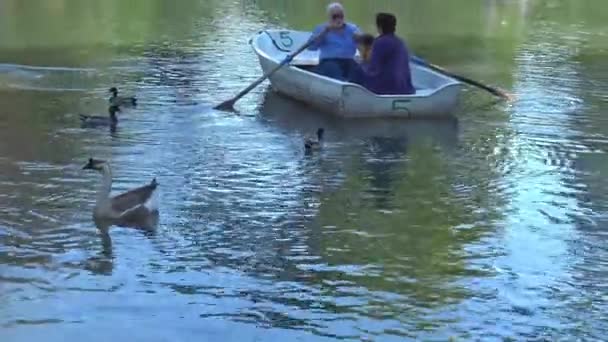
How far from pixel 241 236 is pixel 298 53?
749 centimetres

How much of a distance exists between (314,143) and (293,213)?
10.2 ft

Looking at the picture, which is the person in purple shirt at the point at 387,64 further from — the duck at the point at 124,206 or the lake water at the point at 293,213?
the duck at the point at 124,206

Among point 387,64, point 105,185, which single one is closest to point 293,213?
point 105,185

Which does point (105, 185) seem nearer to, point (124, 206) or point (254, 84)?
point (124, 206)

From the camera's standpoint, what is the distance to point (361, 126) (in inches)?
A: 635

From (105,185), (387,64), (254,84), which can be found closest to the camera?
(105,185)

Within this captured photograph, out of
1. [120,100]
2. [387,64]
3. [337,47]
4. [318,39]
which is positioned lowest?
[120,100]

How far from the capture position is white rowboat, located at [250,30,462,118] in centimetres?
1630

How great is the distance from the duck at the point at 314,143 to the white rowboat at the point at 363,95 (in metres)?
1.42

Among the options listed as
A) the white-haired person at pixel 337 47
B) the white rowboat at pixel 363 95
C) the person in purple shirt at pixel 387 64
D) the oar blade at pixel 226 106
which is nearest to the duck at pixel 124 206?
the white rowboat at pixel 363 95

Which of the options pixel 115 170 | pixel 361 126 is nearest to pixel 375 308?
pixel 115 170

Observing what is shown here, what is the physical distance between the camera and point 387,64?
16547mm

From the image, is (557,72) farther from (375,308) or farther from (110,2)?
(110,2)

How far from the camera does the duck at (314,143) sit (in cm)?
1441
